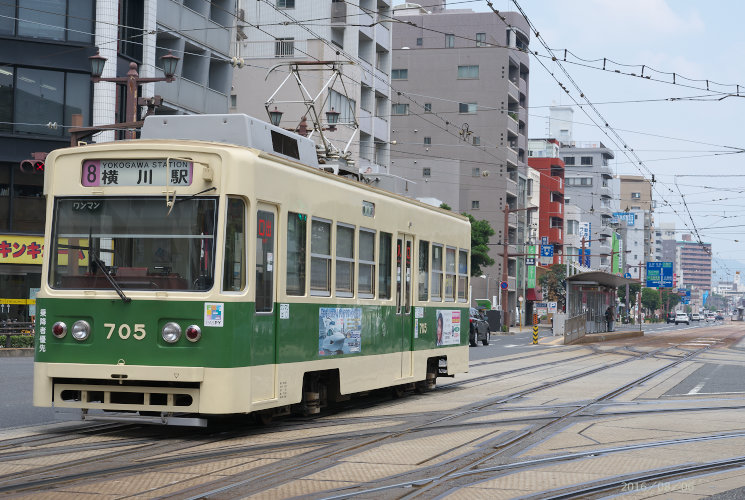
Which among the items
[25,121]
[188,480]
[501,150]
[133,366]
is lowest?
[188,480]

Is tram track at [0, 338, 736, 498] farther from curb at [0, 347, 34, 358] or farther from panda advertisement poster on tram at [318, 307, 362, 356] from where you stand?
curb at [0, 347, 34, 358]

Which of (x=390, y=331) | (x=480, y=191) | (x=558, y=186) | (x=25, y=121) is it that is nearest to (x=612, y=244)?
(x=558, y=186)

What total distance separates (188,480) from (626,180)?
17399 centimetres

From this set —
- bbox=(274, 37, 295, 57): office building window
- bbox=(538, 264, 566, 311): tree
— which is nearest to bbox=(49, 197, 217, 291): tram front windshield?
bbox=(274, 37, 295, 57): office building window

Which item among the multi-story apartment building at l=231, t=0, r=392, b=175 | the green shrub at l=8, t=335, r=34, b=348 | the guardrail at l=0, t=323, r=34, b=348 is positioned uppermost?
the multi-story apartment building at l=231, t=0, r=392, b=175

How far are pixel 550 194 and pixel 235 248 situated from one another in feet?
319

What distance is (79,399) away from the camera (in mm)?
10617

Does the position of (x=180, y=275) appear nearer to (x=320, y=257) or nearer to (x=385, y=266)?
(x=320, y=257)

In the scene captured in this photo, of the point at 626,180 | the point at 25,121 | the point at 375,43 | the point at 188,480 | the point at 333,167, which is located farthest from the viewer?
the point at 626,180

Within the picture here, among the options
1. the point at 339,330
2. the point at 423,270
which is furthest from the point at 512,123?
the point at 339,330

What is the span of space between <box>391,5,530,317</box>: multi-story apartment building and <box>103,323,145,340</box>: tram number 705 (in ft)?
231

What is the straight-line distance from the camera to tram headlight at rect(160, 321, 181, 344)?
400 inches

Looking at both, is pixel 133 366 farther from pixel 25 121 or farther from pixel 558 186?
pixel 558 186

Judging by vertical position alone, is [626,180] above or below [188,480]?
above
